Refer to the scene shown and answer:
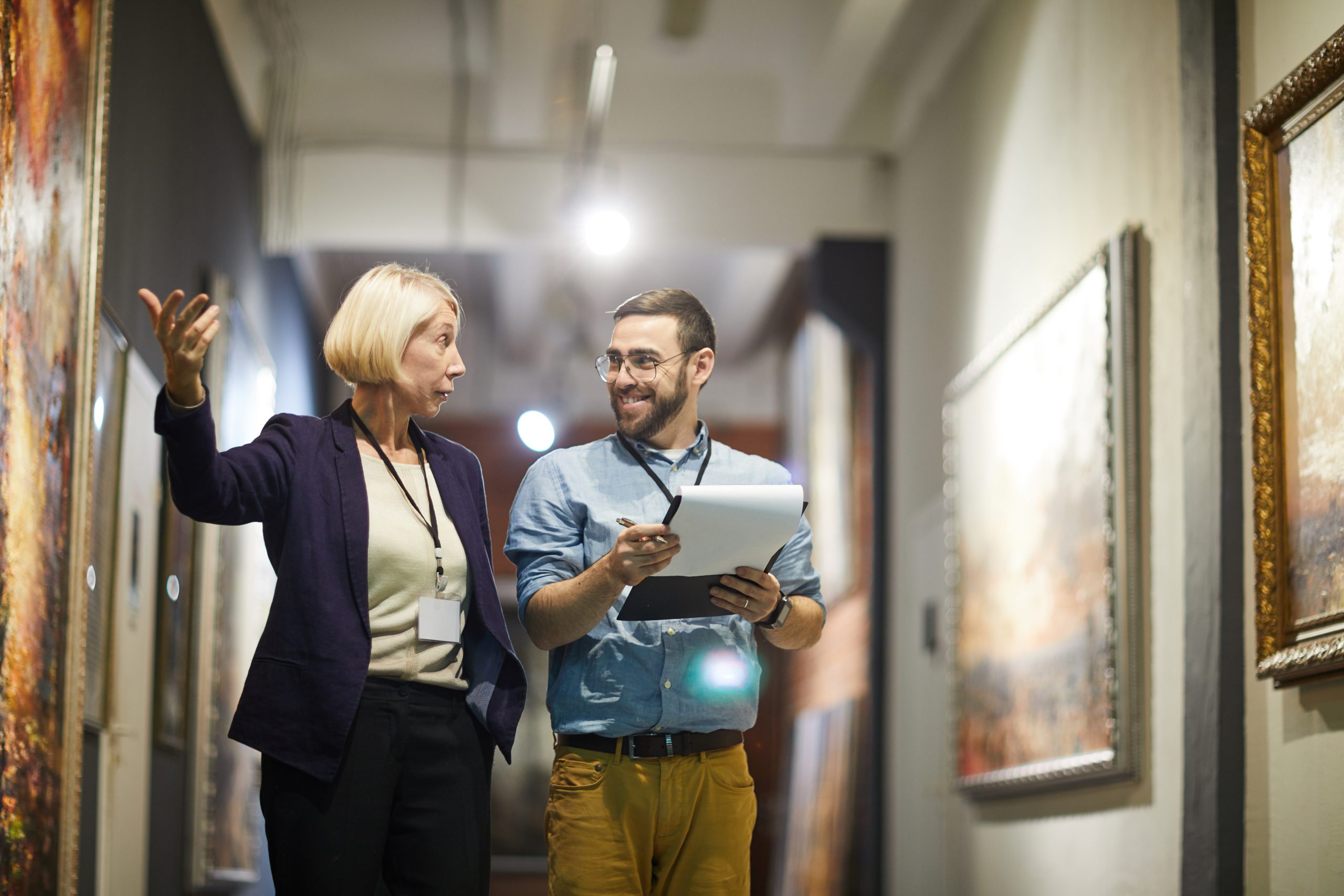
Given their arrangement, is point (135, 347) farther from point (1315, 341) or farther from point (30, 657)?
point (1315, 341)

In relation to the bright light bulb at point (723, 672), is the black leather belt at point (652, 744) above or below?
below

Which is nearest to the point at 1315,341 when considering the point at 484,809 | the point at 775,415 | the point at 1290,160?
the point at 1290,160

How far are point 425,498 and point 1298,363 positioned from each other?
1.88 m

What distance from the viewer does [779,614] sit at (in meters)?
2.48

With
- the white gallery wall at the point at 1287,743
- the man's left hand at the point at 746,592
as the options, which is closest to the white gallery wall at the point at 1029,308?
the white gallery wall at the point at 1287,743

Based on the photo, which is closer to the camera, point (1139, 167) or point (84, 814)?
point (84, 814)

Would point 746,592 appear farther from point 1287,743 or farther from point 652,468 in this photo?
point 1287,743

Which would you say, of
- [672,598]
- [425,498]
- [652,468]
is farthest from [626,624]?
[425,498]

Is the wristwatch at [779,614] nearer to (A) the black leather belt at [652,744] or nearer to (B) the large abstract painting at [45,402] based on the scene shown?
(A) the black leather belt at [652,744]

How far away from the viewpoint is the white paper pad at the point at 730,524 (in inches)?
87.4

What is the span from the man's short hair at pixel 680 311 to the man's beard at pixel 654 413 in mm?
76

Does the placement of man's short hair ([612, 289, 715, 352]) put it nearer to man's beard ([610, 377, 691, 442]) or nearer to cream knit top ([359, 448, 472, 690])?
man's beard ([610, 377, 691, 442])

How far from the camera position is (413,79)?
7.17 metres

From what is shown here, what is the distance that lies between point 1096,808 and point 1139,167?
187 centimetres
